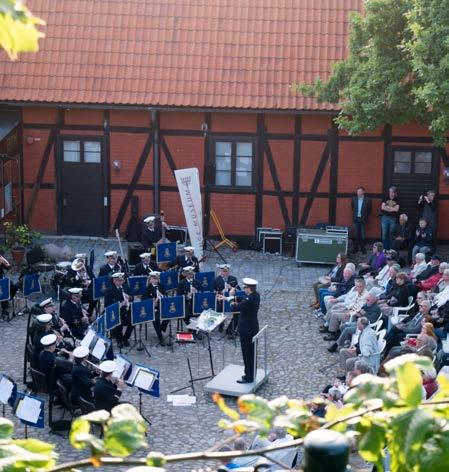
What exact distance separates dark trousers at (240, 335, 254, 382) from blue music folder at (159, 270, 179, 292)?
3.38 metres

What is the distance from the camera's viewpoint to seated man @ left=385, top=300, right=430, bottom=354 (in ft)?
47.9

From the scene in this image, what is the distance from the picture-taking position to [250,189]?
2298cm

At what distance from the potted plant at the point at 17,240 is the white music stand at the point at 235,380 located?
758 centimetres

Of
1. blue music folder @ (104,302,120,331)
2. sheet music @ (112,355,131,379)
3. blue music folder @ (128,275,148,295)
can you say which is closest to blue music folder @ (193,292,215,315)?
blue music folder @ (128,275,148,295)

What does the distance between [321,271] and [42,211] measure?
A: 685 cm

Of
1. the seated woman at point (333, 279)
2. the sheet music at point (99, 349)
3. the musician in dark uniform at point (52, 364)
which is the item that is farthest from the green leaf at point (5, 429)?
the seated woman at point (333, 279)

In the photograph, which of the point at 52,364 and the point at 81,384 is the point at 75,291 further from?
the point at 81,384

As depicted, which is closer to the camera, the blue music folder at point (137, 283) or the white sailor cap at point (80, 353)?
the white sailor cap at point (80, 353)

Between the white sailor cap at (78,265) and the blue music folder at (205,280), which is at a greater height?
the white sailor cap at (78,265)

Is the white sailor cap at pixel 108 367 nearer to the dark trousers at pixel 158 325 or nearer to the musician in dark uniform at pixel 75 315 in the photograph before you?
the musician in dark uniform at pixel 75 315

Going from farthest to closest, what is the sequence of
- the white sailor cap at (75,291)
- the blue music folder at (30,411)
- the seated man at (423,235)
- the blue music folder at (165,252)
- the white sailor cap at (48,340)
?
the seated man at (423,235) < the blue music folder at (165,252) < the white sailor cap at (75,291) < the white sailor cap at (48,340) < the blue music folder at (30,411)

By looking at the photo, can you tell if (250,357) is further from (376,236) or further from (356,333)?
(376,236)

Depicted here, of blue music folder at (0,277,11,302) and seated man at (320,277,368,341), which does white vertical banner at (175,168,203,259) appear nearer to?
blue music folder at (0,277,11,302)

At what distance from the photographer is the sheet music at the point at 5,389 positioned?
1211cm
